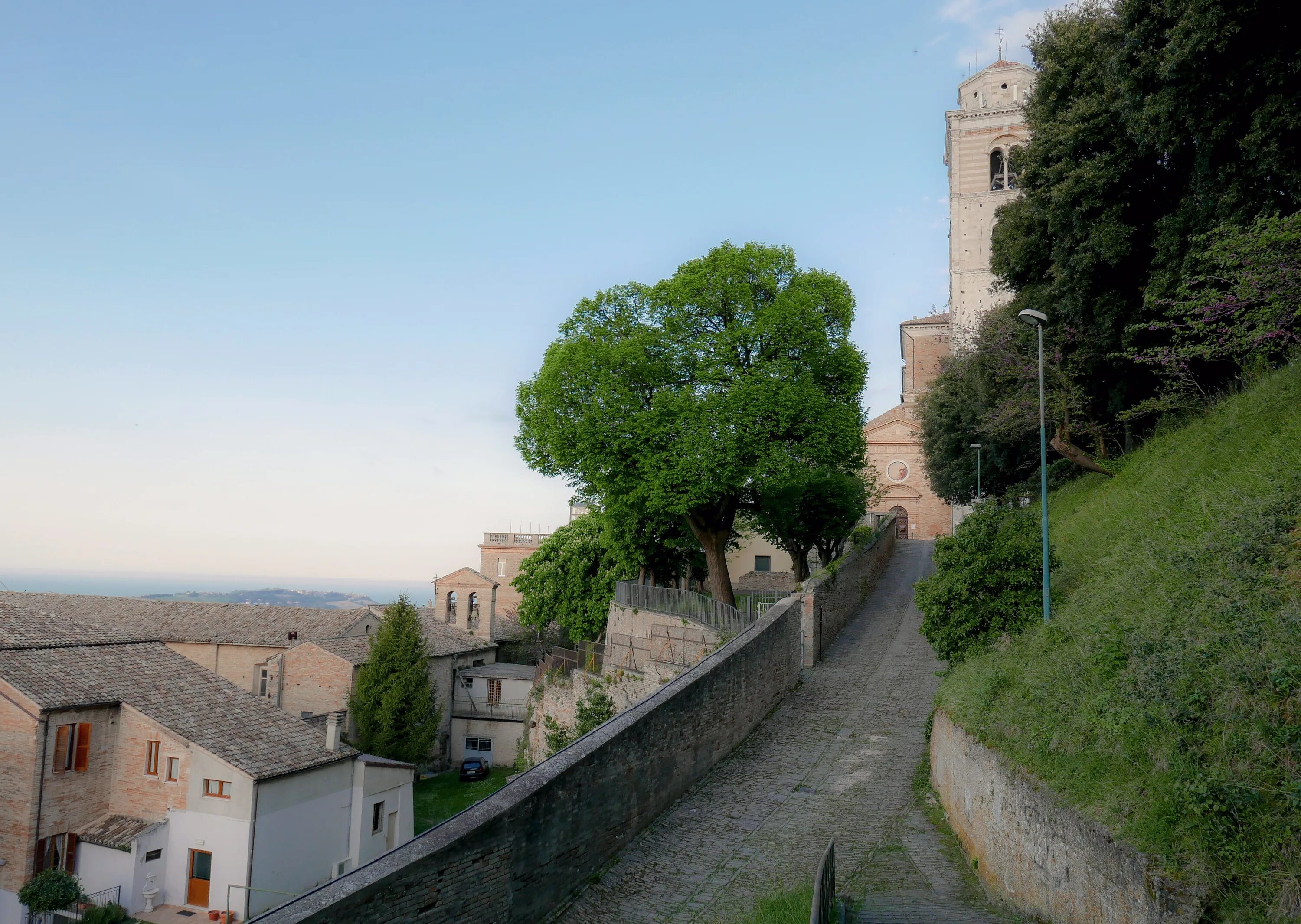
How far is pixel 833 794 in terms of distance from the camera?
1297 centimetres

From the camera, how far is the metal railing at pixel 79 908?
65.6 feet

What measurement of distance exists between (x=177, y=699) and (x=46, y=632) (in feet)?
14.7

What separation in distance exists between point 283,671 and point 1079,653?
116 feet

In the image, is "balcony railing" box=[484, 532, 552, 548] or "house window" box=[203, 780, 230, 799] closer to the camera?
"house window" box=[203, 780, 230, 799]

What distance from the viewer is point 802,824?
1187cm

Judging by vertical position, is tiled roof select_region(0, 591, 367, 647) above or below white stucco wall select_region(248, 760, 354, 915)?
above

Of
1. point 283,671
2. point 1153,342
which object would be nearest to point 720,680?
point 1153,342

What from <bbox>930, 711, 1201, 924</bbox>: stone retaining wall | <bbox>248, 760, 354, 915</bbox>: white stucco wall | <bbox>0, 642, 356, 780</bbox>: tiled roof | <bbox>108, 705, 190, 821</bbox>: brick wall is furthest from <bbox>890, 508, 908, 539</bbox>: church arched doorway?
<bbox>930, 711, 1201, 924</bbox>: stone retaining wall

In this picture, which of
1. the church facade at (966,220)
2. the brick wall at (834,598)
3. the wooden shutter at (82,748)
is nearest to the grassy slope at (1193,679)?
the brick wall at (834,598)

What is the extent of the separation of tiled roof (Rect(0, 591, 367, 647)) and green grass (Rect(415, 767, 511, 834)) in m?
8.84

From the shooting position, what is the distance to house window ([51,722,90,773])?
841 inches

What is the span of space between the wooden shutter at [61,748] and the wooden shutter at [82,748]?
27 centimetres

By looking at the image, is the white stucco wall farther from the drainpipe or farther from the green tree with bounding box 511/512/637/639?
the green tree with bounding box 511/512/637/639

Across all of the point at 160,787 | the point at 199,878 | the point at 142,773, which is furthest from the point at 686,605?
the point at 142,773
